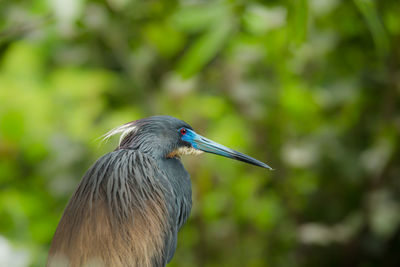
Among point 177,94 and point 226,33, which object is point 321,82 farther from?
point 226,33

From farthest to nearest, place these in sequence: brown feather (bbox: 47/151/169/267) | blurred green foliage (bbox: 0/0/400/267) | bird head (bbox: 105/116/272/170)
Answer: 1. blurred green foliage (bbox: 0/0/400/267)
2. bird head (bbox: 105/116/272/170)
3. brown feather (bbox: 47/151/169/267)

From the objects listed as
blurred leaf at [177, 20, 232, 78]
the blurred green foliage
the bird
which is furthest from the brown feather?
the blurred green foliage

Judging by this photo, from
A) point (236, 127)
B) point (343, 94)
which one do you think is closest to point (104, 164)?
point (236, 127)

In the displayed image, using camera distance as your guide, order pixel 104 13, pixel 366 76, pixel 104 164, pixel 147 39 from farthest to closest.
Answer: pixel 147 39 → pixel 366 76 → pixel 104 13 → pixel 104 164

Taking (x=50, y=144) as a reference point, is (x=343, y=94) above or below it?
above

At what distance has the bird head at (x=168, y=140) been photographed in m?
1.66

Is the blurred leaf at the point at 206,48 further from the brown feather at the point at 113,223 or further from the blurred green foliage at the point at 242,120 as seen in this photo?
the blurred green foliage at the point at 242,120

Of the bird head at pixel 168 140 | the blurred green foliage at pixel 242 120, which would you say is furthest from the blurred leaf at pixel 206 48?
the blurred green foliage at pixel 242 120

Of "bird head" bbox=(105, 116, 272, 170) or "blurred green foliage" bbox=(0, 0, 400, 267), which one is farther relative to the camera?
"blurred green foliage" bbox=(0, 0, 400, 267)

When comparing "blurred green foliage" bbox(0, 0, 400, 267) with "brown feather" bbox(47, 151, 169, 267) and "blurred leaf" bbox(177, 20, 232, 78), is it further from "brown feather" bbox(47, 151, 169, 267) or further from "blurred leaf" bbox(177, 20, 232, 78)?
"brown feather" bbox(47, 151, 169, 267)

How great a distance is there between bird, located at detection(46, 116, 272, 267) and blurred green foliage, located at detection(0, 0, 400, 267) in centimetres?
119

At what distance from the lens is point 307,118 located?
3.56 metres

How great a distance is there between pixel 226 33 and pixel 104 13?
1.55 m

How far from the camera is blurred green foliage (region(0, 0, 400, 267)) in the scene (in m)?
3.10
